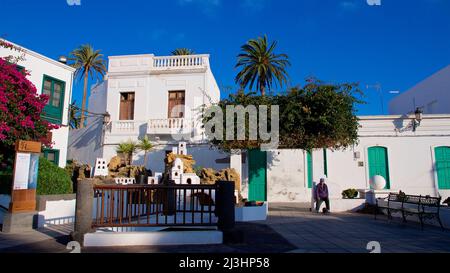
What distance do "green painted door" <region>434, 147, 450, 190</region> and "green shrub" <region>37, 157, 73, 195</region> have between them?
1727 centimetres

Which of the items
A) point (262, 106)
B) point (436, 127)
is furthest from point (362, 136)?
point (262, 106)

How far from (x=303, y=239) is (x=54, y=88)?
14.3 meters

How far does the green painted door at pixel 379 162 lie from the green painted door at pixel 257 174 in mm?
5632

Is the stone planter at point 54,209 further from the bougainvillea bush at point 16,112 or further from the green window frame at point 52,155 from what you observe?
the green window frame at point 52,155

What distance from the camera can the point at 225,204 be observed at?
253 inches

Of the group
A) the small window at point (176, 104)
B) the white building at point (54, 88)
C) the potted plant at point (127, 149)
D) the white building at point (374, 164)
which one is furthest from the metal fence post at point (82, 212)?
the small window at point (176, 104)

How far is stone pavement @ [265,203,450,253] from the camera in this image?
6062 millimetres

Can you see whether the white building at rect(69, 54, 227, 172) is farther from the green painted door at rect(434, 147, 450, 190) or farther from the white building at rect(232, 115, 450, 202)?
the green painted door at rect(434, 147, 450, 190)

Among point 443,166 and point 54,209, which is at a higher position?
point 443,166

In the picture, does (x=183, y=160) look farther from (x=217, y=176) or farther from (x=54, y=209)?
(x=54, y=209)

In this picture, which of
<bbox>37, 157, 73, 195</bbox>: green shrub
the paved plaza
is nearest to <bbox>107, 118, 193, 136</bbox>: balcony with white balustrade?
<bbox>37, 157, 73, 195</bbox>: green shrub

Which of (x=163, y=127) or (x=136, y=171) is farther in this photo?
(x=163, y=127)

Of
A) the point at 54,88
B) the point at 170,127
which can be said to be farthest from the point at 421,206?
the point at 54,88

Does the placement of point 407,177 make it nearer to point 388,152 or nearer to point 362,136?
point 388,152
